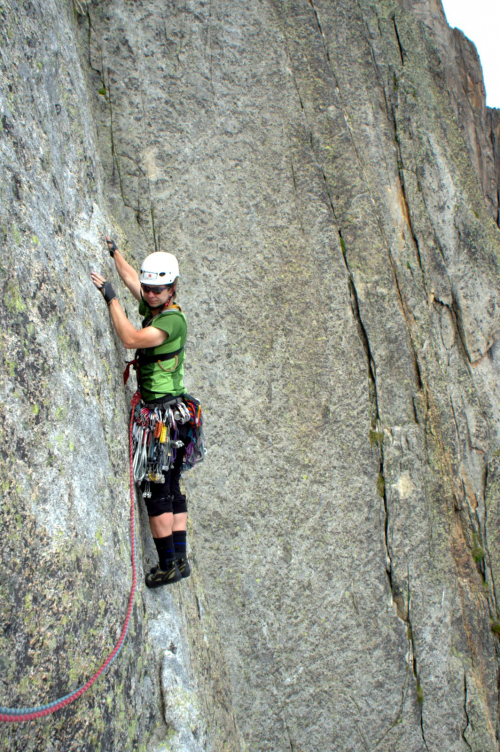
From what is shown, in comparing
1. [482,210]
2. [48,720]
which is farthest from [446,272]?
[48,720]

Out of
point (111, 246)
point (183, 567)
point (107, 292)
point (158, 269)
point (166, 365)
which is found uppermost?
point (111, 246)

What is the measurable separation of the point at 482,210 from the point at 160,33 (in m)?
4.66

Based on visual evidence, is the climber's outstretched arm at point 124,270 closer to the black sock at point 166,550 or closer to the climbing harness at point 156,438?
the climbing harness at point 156,438

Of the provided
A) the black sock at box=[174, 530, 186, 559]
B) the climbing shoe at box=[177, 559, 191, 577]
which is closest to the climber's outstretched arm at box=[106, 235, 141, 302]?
the black sock at box=[174, 530, 186, 559]

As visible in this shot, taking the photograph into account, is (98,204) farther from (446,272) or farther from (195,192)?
(446,272)

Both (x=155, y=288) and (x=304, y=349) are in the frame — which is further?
(x=304, y=349)

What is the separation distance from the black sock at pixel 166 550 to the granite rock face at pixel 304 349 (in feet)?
0.82

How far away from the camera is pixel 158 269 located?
156 inches

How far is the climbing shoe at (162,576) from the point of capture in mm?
4137

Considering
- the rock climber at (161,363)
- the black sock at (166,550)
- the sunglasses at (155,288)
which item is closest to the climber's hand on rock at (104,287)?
the rock climber at (161,363)

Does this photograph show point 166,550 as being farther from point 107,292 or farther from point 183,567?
point 107,292

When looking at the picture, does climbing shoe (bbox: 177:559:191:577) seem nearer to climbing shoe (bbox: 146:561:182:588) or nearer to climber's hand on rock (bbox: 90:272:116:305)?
climbing shoe (bbox: 146:561:182:588)

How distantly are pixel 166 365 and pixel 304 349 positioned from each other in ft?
7.37

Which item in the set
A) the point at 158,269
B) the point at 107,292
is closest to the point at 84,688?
the point at 107,292
